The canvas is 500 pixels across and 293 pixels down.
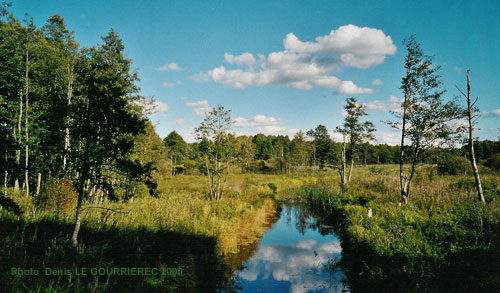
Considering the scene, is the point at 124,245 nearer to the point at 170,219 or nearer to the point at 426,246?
the point at 170,219

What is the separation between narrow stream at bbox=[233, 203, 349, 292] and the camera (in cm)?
874

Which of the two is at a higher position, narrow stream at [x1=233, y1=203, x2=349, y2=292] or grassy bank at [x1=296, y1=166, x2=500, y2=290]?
grassy bank at [x1=296, y1=166, x2=500, y2=290]

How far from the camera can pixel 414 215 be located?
37.8 feet

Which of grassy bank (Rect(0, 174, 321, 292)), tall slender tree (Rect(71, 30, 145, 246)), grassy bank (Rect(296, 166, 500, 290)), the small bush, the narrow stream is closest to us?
grassy bank (Rect(0, 174, 321, 292))

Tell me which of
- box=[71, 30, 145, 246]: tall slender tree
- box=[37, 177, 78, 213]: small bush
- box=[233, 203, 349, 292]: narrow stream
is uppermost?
box=[71, 30, 145, 246]: tall slender tree

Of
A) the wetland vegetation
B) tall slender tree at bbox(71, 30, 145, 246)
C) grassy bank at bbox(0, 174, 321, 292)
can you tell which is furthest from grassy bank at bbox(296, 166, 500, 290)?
tall slender tree at bbox(71, 30, 145, 246)

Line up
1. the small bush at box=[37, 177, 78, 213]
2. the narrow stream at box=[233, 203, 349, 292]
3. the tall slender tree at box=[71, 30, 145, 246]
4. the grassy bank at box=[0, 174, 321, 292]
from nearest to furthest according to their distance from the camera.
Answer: the grassy bank at box=[0, 174, 321, 292] → the tall slender tree at box=[71, 30, 145, 246] → the narrow stream at box=[233, 203, 349, 292] → the small bush at box=[37, 177, 78, 213]

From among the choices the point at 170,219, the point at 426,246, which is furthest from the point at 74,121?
the point at 426,246

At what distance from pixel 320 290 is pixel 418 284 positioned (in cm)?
317

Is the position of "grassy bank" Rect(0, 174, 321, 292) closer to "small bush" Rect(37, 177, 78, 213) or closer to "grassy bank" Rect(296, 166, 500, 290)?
"small bush" Rect(37, 177, 78, 213)

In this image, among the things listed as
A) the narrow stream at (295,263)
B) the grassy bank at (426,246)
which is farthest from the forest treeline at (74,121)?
the narrow stream at (295,263)

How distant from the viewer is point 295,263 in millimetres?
10844

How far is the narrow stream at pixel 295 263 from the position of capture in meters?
8.74

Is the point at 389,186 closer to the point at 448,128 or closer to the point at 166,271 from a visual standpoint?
the point at 448,128
